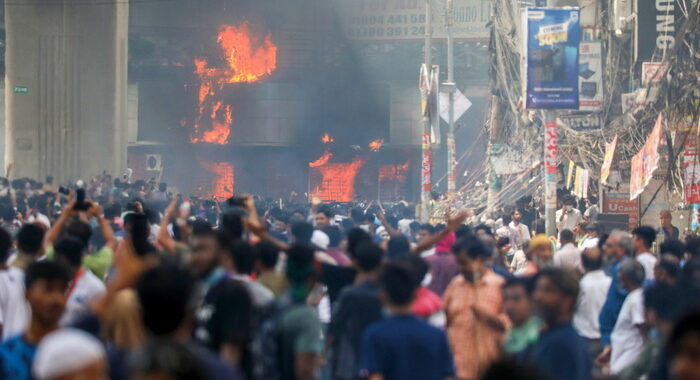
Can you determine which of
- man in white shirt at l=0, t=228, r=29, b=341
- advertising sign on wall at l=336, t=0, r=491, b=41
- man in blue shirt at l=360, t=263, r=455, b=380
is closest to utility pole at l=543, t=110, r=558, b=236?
man in white shirt at l=0, t=228, r=29, b=341

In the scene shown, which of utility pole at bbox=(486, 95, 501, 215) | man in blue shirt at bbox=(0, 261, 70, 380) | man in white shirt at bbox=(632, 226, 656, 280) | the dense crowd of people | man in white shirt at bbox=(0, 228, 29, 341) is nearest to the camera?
the dense crowd of people

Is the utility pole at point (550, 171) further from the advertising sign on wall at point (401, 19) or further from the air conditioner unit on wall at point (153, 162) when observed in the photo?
A: the air conditioner unit on wall at point (153, 162)

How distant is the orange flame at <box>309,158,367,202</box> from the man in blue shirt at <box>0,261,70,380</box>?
48.4m

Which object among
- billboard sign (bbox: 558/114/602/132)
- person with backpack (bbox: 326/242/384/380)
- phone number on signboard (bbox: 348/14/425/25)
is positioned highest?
phone number on signboard (bbox: 348/14/425/25)

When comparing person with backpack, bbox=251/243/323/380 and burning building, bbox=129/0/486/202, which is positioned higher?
burning building, bbox=129/0/486/202

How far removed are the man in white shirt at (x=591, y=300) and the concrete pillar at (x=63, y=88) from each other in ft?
82.6

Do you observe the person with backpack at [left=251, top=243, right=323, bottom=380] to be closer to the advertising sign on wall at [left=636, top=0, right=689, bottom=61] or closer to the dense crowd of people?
the dense crowd of people

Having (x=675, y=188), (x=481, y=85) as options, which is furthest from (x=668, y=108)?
(x=481, y=85)

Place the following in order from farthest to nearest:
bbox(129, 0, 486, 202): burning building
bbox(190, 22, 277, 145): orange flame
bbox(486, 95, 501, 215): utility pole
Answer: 1. bbox(190, 22, 277, 145): orange flame
2. bbox(129, 0, 486, 202): burning building
3. bbox(486, 95, 501, 215): utility pole

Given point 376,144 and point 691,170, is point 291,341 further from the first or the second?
point 376,144

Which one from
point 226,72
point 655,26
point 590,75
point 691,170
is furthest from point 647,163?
point 226,72

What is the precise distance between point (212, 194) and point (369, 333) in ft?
155

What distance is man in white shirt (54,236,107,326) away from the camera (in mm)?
7227

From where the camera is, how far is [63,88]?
107 feet
